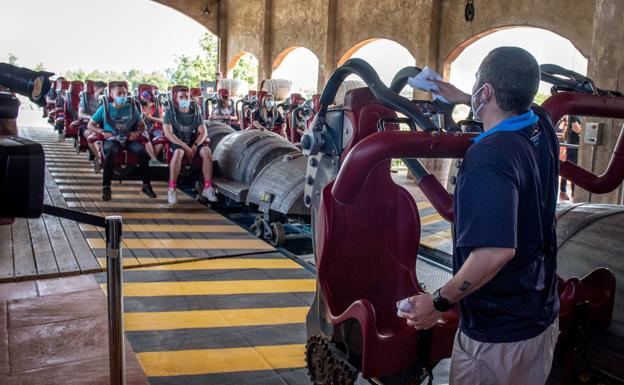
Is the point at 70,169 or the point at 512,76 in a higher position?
the point at 512,76

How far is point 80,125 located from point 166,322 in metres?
7.86

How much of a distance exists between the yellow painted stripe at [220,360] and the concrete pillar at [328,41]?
40.5ft

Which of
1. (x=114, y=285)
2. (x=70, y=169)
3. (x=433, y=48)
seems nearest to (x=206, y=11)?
(x=433, y=48)

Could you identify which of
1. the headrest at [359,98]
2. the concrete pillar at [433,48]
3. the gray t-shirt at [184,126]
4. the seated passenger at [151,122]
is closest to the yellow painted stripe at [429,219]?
the gray t-shirt at [184,126]

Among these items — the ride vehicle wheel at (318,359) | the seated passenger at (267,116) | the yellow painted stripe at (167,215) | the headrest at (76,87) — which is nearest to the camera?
the ride vehicle wheel at (318,359)

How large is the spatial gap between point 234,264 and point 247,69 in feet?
56.5

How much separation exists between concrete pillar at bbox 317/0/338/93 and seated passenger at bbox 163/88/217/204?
794 centimetres

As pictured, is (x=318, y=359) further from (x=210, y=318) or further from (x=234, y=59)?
(x=234, y=59)

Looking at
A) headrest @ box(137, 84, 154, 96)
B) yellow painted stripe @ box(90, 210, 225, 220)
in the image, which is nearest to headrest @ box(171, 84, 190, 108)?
yellow painted stripe @ box(90, 210, 225, 220)

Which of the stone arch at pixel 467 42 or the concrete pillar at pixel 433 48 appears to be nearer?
the stone arch at pixel 467 42

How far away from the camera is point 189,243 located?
551 cm

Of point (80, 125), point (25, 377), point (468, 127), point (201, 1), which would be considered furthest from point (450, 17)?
point (201, 1)

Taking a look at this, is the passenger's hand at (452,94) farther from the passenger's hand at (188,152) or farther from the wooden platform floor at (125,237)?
the passenger's hand at (188,152)

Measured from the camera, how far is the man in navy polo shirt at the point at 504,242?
148cm
